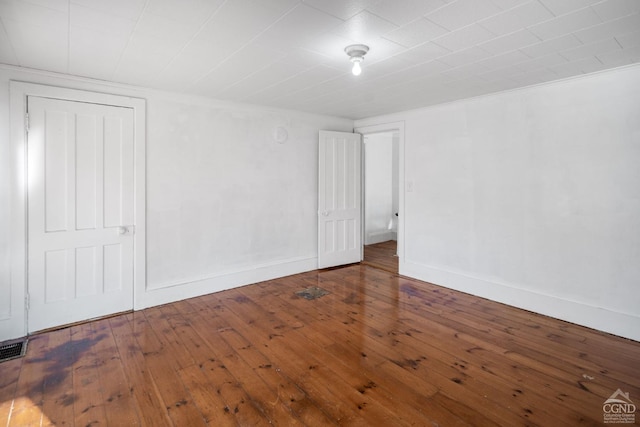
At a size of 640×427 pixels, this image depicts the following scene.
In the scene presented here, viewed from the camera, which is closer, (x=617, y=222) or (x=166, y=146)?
(x=617, y=222)

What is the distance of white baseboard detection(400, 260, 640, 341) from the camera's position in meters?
3.08

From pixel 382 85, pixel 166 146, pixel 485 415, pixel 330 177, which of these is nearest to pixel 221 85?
pixel 166 146

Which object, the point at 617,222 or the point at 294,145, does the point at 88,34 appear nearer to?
the point at 294,145

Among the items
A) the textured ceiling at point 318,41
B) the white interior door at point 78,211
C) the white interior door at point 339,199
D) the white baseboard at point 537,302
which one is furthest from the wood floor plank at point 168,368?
the white baseboard at point 537,302

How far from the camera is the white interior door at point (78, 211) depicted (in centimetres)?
314

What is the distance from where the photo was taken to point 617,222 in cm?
308

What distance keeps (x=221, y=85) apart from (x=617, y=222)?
427 cm

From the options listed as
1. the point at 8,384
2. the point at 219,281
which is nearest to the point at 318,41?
the point at 219,281

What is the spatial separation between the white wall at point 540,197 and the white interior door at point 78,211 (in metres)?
3.90

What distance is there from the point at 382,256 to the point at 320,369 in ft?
13.3

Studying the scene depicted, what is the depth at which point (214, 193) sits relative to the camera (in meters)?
4.25

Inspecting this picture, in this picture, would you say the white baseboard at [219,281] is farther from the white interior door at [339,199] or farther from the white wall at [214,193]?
the white interior door at [339,199]

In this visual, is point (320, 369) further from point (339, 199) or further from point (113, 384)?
point (339, 199)

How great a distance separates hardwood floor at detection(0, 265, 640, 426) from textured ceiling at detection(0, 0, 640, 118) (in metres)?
2.53
